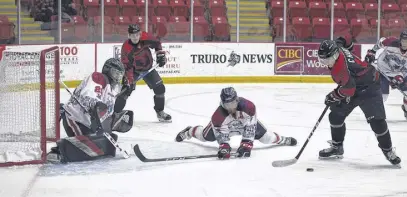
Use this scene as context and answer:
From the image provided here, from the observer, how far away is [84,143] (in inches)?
237

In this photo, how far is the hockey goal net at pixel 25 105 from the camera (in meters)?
6.02

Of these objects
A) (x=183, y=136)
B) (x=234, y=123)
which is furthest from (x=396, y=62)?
(x=234, y=123)

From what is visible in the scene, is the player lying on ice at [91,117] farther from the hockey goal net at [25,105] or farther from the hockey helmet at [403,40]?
the hockey helmet at [403,40]

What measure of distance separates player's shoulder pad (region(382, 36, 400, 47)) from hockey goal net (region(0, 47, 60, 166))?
11.5ft

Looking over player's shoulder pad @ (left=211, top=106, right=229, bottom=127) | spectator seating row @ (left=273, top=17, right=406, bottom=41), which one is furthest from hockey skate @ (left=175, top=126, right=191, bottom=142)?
spectator seating row @ (left=273, top=17, right=406, bottom=41)

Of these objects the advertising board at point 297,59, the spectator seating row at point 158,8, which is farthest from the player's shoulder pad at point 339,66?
the advertising board at point 297,59

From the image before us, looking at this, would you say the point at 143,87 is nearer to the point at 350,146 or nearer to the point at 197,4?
the point at 197,4

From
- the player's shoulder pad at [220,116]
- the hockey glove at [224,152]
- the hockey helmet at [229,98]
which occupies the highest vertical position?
the hockey helmet at [229,98]

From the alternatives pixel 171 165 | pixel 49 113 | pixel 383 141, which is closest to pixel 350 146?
pixel 383 141

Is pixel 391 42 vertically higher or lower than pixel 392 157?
A: higher

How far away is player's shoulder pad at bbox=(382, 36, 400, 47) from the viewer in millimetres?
8484

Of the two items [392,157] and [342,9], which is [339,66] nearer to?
[392,157]

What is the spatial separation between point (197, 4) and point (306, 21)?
1681mm

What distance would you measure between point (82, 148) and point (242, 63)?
649cm
